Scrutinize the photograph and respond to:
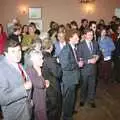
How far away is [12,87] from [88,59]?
9.12ft

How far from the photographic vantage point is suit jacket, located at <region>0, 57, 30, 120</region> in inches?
129

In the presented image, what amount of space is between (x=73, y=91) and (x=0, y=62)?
205 centimetres

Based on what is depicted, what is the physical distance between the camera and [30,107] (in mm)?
3602

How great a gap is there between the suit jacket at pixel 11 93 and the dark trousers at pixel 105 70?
466 centimetres

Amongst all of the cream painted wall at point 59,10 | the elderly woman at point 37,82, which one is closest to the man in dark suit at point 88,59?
the elderly woman at point 37,82

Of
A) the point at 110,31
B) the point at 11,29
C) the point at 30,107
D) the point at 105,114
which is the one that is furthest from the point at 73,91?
the point at 110,31

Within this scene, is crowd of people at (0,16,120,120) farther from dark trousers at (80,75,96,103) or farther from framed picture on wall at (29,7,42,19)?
framed picture on wall at (29,7,42,19)

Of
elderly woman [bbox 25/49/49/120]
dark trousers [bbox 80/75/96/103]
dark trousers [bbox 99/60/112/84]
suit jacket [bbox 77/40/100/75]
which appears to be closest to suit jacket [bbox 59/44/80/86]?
suit jacket [bbox 77/40/100/75]

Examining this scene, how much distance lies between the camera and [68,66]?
5.02 m

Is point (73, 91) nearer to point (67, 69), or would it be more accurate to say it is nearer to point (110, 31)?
point (67, 69)

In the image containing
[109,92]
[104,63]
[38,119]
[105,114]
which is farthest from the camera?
[104,63]

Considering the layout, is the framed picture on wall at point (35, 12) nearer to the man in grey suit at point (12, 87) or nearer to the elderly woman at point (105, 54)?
the elderly woman at point (105, 54)

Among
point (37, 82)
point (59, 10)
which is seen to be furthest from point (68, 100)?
point (59, 10)

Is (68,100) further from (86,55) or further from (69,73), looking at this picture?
(86,55)
